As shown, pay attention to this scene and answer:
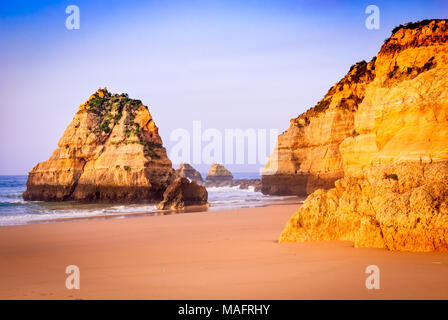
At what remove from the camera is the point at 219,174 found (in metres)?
112

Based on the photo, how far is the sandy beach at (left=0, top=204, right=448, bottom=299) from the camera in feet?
18.1

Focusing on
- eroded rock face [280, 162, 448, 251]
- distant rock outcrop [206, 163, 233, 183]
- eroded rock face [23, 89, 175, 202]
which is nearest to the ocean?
eroded rock face [23, 89, 175, 202]

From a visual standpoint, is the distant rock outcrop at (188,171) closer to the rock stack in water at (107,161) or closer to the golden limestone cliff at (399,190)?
the rock stack in water at (107,161)

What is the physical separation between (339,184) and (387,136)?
2375 mm

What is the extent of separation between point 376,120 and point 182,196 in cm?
1818

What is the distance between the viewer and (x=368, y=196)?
8.96m

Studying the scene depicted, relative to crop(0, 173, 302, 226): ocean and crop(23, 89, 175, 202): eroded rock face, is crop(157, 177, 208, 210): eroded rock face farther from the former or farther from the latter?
crop(23, 89, 175, 202): eroded rock face

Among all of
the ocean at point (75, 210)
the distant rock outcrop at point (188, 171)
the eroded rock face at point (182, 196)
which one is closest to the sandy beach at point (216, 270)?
the ocean at point (75, 210)

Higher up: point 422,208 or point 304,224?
point 422,208

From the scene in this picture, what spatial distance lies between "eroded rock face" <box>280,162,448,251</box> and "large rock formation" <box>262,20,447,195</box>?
0.94 m

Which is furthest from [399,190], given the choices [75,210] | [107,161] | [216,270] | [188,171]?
[188,171]

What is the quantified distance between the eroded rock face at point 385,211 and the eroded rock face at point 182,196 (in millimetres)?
18268
